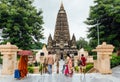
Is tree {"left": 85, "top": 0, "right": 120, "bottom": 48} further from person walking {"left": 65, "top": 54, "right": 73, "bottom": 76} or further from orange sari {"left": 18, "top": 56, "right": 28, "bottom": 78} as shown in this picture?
orange sari {"left": 18, "top": 56, "right": 28, "bottom": 78}

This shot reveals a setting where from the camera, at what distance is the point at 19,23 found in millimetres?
40469

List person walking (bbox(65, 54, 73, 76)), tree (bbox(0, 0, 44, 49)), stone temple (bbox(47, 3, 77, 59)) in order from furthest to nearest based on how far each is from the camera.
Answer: stone temple (bbox(47, 3, 77, 59))
tree (bbox(0, 0, 44, 49))
person walking (bbox(65, 54, 73, 76))

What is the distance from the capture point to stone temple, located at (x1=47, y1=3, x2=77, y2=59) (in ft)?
306

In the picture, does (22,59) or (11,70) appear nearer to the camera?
(22,59)

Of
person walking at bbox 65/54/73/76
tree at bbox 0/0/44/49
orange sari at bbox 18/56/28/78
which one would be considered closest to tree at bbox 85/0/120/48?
tree at bbox 0/0/44/49

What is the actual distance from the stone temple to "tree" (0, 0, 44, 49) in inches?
1999

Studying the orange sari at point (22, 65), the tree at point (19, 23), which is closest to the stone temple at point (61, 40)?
the tree at point (19, 23)

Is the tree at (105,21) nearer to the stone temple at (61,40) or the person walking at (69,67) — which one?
the person walking at (69,67)

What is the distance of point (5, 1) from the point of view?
139 feet

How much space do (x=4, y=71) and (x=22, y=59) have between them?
11.6 ft

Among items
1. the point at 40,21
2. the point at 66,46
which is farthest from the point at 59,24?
the point at 40,21

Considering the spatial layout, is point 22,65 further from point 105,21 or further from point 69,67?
point 105,21

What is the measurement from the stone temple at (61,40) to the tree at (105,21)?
172 ft

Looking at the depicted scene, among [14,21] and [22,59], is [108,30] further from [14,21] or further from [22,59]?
[22,59]
